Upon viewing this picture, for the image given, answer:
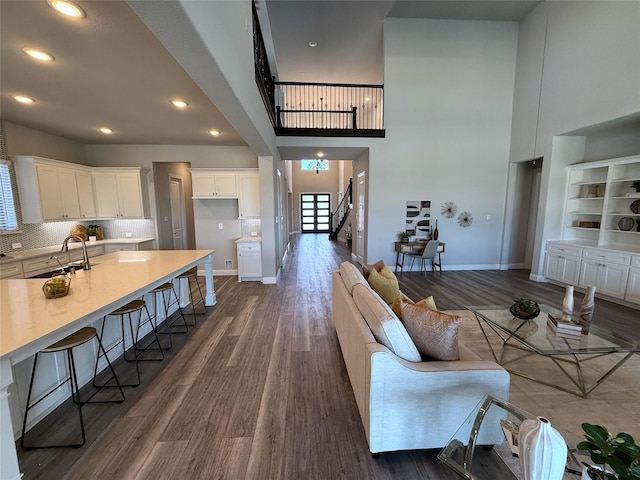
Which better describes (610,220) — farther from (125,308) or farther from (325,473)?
(125,308)

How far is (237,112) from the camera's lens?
2455 mm

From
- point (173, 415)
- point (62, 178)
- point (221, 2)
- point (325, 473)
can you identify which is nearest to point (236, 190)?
point (62, 178)

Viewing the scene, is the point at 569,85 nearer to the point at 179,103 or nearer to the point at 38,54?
the point at 179,103

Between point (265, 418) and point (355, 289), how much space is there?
115 centimetres

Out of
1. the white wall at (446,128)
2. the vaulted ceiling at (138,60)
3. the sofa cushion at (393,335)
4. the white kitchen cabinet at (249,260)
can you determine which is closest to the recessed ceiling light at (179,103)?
the vaulted ceiling at (138,60)

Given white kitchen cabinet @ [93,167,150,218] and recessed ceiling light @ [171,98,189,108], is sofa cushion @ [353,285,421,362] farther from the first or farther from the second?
white kitchen cabinet @ [93,167,150,218]

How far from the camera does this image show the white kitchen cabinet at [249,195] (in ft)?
17.5

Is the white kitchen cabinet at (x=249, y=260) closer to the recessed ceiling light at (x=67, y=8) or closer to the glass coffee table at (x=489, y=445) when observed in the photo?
the recessed ceiling light at (x=67, y=8)

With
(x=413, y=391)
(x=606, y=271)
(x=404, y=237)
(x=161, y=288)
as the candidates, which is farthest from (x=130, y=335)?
(x=606, y=271)

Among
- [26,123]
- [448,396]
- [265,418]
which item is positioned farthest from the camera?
[26,123]

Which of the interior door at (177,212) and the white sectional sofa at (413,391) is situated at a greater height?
the interior door at (177,212)

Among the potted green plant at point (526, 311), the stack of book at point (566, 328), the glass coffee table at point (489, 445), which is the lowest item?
the glass coffee table at point (489, 445)

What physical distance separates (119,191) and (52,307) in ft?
14.2

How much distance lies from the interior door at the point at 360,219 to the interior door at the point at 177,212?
4.69m
